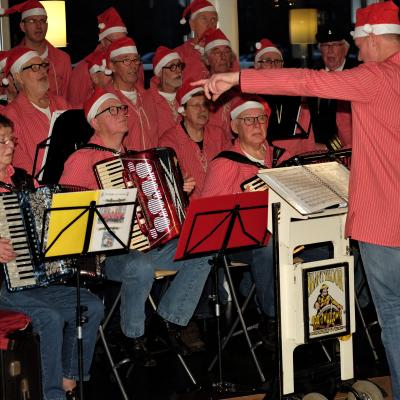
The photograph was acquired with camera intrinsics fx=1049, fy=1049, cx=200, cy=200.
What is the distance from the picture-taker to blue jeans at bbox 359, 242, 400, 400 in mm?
4395

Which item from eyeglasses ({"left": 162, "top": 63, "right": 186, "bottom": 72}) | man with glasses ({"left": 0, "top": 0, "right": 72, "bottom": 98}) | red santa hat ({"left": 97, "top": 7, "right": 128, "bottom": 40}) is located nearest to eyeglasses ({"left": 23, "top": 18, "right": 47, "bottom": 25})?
man with glasses ({"left": 0, "top": 0, "right": 72, "bottom": 98})

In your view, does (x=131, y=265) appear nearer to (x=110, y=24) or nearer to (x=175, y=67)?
(x=175, y=67)

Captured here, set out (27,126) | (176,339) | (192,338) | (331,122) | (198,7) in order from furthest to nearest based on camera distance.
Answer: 1. (198,7)
2. (331,122)
3. (27,126)
4. (192,338)
5. (176,339)

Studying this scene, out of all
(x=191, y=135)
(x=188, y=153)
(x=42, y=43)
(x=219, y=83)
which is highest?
(x=42, y=43)

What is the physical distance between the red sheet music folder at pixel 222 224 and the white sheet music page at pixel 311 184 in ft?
0.87

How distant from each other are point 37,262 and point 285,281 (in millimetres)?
1145

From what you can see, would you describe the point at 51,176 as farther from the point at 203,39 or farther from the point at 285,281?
the point at 203,39

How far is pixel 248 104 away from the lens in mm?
5746

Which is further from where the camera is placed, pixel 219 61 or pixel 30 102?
pixel 219 61

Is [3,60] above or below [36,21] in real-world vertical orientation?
below

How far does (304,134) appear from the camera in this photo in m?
6.11

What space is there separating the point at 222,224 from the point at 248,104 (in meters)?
1.05

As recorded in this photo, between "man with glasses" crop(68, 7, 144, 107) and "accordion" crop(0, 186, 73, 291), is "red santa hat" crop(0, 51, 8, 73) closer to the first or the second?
"man with glasses" crop(68, 7, 144, 107)

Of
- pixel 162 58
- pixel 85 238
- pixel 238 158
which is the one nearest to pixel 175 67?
pixel 162 58
